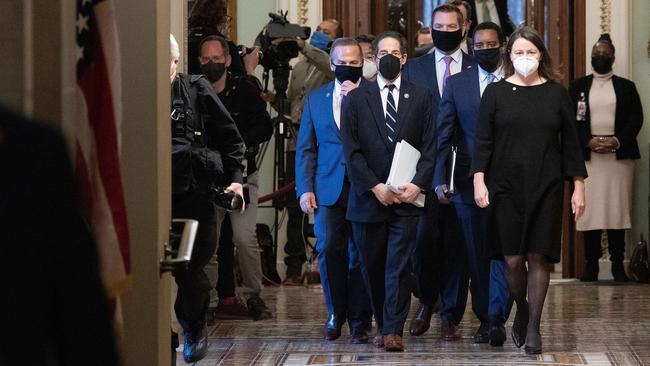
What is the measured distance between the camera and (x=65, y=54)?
3.08 metres

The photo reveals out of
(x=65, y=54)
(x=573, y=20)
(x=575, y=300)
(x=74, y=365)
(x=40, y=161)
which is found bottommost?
(x=575, y=300)

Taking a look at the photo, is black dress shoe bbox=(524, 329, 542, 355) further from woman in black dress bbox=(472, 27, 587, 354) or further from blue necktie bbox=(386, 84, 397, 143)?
blue necktie bbox=(386, 84, 397, 143)

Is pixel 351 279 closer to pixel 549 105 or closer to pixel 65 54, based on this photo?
pixel 549 105

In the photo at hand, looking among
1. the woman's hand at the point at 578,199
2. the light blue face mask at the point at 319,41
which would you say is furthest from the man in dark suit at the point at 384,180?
the light blue face mask at the point at 319,41

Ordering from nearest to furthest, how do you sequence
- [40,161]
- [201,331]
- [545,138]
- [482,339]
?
[40,161] → [201,331] → [545,138] → [482,339]

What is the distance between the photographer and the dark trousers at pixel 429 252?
28.3 ft

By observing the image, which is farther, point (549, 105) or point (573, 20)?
point (573, 20)

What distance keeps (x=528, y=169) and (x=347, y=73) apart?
1567mm

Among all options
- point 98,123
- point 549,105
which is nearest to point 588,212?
point 549,105

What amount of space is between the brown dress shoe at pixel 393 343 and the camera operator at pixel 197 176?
122 centimetres

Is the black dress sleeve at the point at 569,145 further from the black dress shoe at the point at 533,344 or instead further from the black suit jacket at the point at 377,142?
the black dress shoe at the point at 533,344

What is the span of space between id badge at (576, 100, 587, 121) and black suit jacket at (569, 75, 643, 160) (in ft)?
0.09

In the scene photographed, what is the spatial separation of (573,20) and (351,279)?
534 centimetres

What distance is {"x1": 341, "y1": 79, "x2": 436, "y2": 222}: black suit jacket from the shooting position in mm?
7934
